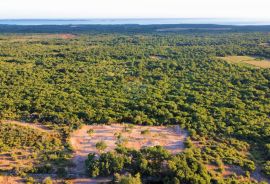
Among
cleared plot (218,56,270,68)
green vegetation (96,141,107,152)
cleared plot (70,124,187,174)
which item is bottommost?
cleared plot (70,124,187,174)

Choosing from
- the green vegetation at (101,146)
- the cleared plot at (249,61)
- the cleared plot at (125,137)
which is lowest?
the cleared plot at (125,137)

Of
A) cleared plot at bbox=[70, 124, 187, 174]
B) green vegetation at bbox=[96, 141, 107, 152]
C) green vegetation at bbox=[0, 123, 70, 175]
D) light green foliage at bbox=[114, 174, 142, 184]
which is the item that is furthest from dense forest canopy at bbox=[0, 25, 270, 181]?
green vegetation at bbox=[96, 141, 107, 152]

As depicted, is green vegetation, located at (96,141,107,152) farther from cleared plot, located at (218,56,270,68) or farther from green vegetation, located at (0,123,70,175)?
cleared plot, located at (218,56,270,68)

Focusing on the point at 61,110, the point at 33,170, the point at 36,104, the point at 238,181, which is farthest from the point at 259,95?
the point at 33,170

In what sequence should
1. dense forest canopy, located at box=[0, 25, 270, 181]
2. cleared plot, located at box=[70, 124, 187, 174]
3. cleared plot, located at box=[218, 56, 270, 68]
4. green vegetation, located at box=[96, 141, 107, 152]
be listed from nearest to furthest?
green vegetation, located at box=[96, 141, 107, 152] < cleared plot, located at box=[70, 124, 187, 174] < dense forest canopy, located at box=[0, 25, 270, 181] < cleared plot, located at box=[218, 56, 270, 68]

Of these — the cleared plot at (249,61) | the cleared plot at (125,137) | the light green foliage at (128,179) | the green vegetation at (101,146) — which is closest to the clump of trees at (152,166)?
the light green foliage at (128,179)

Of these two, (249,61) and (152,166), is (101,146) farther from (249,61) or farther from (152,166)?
(249,61)

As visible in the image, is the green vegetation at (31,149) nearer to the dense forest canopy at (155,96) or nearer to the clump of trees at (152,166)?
the clump of trees at (152,166)
